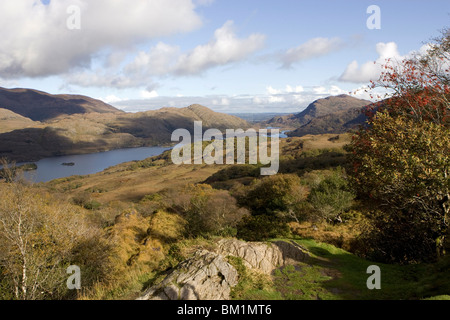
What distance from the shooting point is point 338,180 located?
82.6 feet

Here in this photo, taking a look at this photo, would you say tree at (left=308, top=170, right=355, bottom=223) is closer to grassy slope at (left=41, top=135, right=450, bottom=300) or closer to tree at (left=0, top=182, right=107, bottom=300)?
grassy slope at (left=41, top=135, right=450, bottom=300)

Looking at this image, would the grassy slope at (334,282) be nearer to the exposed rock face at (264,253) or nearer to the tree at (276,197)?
the exposed rock face at (264,253)

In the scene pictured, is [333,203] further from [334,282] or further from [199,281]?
[199,281]

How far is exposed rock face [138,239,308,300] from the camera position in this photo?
7.62 metres

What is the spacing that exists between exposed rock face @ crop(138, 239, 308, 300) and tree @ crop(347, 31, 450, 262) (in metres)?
4.96

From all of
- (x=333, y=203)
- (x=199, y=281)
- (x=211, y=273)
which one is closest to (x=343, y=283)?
(x=211, y=273)

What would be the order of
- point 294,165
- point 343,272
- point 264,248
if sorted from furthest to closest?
point 294,165 < point 264,248 < point 343,272

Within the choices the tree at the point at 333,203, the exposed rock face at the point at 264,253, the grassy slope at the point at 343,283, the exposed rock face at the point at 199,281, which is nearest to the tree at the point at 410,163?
the grassy slope at the point at 343,283

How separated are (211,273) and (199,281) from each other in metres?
0.53

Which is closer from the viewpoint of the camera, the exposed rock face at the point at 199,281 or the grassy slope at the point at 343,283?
the exposed rock face at the point at 199,281

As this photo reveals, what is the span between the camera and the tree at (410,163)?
8356 mm
